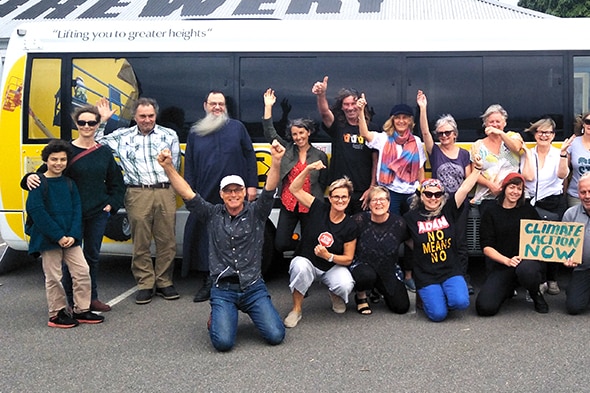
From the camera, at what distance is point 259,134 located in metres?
6.29

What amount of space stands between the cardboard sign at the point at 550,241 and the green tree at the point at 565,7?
22.9 metres

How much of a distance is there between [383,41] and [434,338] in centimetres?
304

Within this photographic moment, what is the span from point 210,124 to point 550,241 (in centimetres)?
323

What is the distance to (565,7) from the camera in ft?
86.9

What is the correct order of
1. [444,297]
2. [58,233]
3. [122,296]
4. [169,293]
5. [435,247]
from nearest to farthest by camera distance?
[58,233], [444,297], [435,247], [169,293], [122,296]

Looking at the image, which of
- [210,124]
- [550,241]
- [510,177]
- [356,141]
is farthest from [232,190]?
[550,241]

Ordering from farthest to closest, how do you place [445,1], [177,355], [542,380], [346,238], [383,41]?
[445,1] < [383,41] < [346,238] < [177,355] < [542,380]

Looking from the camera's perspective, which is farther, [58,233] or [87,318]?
[87,318]

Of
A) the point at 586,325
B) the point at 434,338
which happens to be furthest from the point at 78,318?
the point at 586,325

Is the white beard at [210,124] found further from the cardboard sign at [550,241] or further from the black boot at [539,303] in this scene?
the black boot at [539,303]

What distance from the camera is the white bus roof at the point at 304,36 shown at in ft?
20.1

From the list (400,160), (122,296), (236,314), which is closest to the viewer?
(236,314)

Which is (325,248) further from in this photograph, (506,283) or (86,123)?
(86,123)

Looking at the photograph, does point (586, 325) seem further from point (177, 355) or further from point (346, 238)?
point (177, 355)
